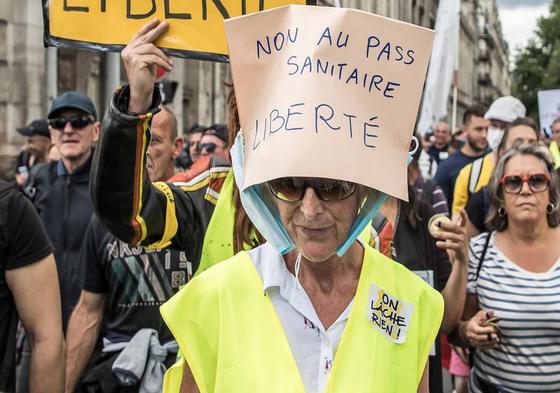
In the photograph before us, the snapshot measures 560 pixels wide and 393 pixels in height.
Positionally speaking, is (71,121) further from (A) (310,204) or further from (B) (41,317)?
(A) (310,204)

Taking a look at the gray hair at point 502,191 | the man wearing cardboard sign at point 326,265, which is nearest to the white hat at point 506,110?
the gray hair at point 502,191

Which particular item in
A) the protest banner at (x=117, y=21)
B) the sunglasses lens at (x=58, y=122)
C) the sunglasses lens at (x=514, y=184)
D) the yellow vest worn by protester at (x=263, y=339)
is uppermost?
the protest banner at (x=117, y=21)

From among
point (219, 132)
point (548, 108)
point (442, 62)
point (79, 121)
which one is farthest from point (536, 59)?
point (79, 121)

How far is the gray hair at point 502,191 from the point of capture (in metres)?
4.02

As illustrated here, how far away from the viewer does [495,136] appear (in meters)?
7.08

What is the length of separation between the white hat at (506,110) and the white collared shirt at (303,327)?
5554mm

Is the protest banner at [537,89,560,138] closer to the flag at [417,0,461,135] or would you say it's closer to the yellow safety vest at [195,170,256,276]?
the flag at [417,0,461,135]

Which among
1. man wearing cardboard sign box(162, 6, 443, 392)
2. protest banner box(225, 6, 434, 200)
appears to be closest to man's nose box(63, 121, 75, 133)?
man wearing cardboard sign box(162, 6, 443, 392)

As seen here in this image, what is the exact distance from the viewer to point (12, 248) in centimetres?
292

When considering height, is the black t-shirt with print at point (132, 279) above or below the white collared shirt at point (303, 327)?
below

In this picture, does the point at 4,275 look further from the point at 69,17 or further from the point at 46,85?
the point at 46,85

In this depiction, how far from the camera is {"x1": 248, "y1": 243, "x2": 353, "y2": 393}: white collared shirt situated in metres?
2.09

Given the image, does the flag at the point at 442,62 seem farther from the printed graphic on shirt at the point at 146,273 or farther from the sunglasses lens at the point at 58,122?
the printed graphic on shirt at the point at 146,273

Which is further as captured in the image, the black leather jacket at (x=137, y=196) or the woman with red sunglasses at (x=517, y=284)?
the woman with red sunglasses at (x=517, y=284)
